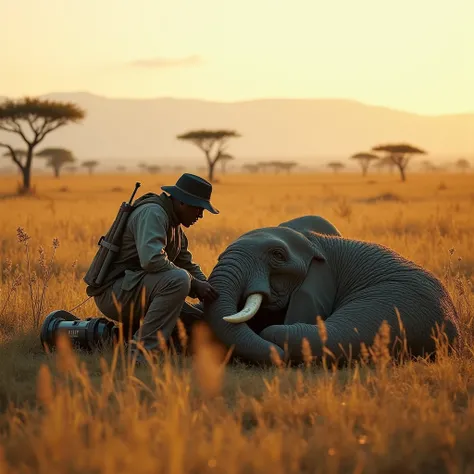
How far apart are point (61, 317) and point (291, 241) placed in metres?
1.79

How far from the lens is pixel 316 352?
5.68 m

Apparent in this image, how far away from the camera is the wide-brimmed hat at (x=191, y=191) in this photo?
19.7 ft

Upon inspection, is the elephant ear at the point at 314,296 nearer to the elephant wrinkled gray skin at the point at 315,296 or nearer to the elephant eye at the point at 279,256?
the elephant wrinkled gray skin at the point at 315,296

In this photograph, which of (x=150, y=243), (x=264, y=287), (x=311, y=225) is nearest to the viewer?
(x=150, y=243)

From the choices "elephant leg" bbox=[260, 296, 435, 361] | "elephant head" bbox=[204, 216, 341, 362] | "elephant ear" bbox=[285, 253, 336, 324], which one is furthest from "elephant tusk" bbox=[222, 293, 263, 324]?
"elephant ear" bbox=[285, 253, 336, 324]

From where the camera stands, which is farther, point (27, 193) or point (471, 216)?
point (27, 193)

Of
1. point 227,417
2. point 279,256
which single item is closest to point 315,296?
point 279,256

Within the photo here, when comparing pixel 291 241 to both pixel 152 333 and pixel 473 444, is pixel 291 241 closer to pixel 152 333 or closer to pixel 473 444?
pixel 152 333

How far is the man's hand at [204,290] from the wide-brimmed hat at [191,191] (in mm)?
547

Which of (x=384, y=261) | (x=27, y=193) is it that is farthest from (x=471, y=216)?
(x=27, y=193)

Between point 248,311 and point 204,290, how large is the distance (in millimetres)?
329

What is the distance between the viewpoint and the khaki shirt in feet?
19.0

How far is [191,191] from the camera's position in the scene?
603 centimetres

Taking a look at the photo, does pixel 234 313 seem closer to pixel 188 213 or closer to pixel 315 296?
pixel 315 296
